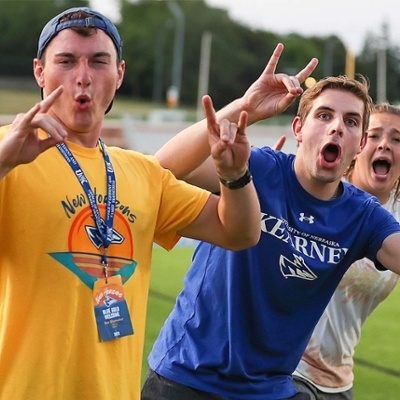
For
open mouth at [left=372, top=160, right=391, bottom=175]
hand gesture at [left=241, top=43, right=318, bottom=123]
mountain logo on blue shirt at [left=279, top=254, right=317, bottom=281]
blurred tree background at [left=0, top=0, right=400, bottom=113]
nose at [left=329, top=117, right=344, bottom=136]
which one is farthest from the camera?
blurred tree background at [left=0, top=0, right=400, bottom=113]

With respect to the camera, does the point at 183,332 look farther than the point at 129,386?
Yes

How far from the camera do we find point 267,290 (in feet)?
14.2

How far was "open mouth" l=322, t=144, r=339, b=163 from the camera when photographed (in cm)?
452

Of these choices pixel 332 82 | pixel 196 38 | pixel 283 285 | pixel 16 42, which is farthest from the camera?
pixel 196 38

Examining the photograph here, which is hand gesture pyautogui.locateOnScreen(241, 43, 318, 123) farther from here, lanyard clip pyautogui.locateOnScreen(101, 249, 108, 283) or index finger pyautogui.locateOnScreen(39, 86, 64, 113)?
index finger pyautogui.locateOnScreen(39, 86, 64, 113)

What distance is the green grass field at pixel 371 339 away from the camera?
29.3ft

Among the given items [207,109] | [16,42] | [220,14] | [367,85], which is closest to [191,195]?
[207,109]

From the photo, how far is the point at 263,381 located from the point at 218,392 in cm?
25

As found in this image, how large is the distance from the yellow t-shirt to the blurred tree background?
83525mm

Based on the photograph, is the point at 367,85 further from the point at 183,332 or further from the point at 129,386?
the point at 129,386

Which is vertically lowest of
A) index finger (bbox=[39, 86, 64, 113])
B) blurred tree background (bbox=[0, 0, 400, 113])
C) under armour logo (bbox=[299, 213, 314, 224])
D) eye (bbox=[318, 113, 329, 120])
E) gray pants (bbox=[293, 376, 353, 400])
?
blurred tree background (bbox=[0, 0, 400, 113])

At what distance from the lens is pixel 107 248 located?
3400 millimetres

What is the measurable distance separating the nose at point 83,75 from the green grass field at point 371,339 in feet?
17.3

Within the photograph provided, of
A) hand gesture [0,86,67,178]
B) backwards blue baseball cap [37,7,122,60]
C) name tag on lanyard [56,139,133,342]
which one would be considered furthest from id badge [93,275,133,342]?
backwards blue baseball cap [37,7,122,60]
